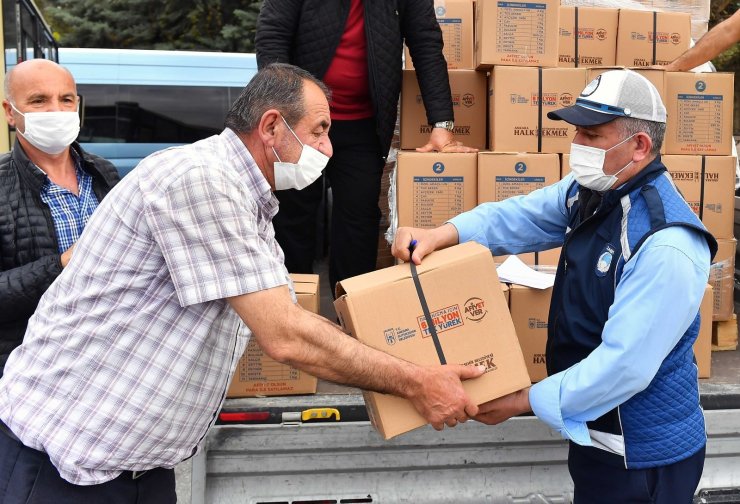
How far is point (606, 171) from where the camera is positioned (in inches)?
74.5

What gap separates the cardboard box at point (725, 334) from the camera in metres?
3.17

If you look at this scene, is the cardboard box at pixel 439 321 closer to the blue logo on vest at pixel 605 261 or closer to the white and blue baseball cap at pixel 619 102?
the blue logo on vest at pixel 605 261

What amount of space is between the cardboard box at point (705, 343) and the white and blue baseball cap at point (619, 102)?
3.42ft

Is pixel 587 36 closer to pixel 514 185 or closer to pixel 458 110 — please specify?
pixel 458 110

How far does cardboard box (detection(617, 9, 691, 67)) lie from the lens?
3658 millimetres

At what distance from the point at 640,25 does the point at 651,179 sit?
2124 millimetres

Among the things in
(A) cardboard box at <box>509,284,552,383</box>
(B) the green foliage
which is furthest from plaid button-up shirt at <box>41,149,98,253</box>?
(B) the green foliage

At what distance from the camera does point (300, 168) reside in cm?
186

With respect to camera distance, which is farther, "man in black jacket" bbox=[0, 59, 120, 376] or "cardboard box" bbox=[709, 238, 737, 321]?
"cardboard box" bbox=[709, 238, 737, 321]

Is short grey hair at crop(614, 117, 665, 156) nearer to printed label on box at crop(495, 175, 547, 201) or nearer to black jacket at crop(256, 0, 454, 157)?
printed label on box at crop(495, 175, 547, 201)

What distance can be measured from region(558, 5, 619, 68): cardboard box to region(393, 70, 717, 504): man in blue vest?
179 centimetres

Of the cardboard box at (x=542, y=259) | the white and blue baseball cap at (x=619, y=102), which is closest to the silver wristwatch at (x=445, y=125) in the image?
the cardboard box at (x=542, y=259)

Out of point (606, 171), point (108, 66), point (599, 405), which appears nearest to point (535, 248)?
point (606, 171)

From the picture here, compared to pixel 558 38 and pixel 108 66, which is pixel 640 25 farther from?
pixel 108 66
